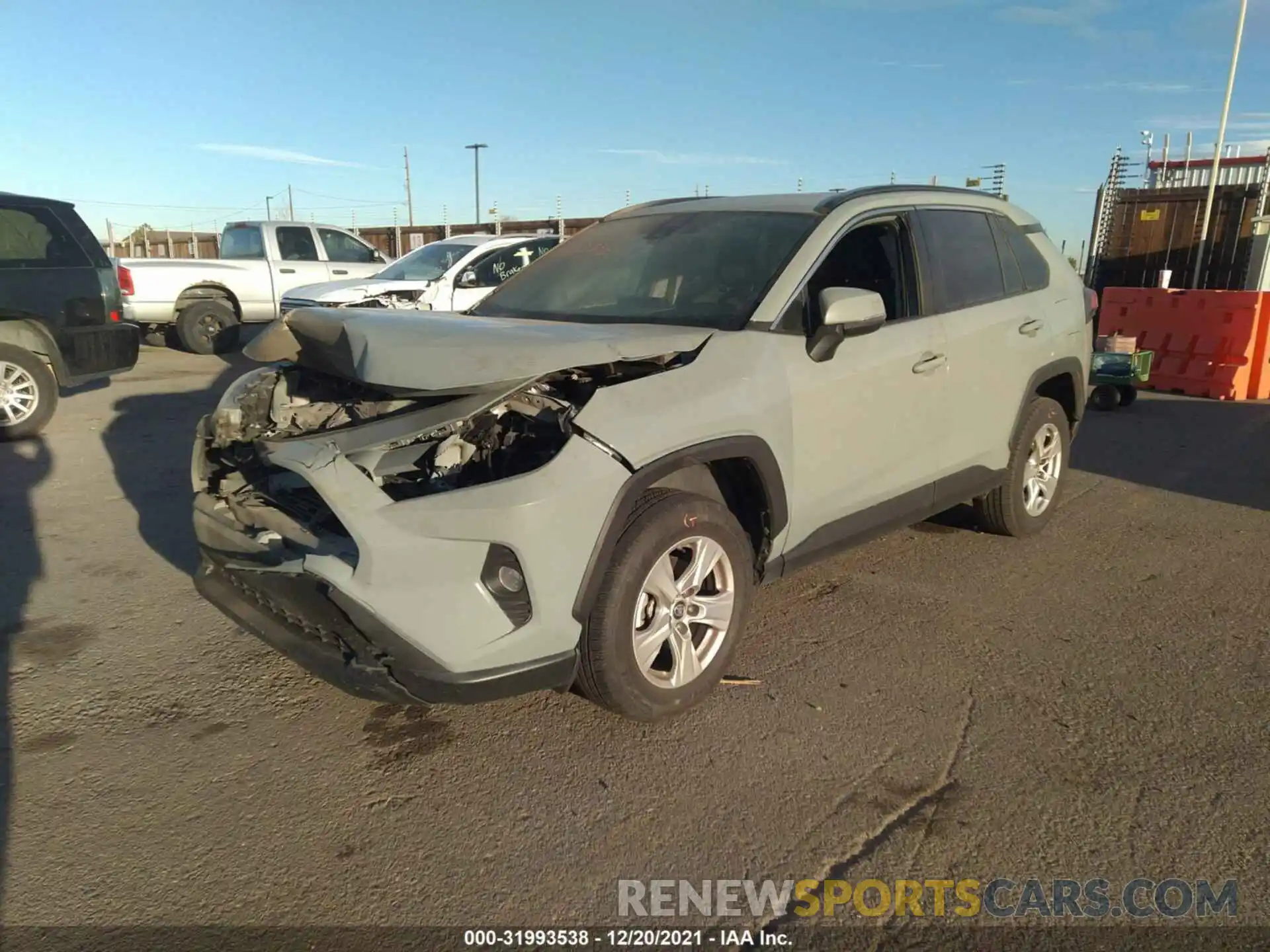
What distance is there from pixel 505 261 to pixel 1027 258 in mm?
7826

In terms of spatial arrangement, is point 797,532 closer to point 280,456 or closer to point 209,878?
point 280,456

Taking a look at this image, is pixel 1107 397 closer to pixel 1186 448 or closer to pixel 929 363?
pixel 1186 448

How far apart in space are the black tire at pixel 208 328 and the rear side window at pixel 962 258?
450 inches

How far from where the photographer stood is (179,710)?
3.31m

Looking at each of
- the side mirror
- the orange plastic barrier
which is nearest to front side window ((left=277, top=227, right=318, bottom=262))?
the orange plastic barrier

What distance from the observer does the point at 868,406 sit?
3771 millimetres

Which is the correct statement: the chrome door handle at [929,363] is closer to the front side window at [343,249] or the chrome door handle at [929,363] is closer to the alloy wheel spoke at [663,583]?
the alloy wheel spoke at [663,583]

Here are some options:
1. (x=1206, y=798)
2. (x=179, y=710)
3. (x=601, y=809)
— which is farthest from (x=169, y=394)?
(x=1206, y=798)

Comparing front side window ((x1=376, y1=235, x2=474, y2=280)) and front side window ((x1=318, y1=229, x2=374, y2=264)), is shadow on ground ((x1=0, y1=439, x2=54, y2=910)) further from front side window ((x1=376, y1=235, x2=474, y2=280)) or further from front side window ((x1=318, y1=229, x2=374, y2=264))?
front side window ((x1=318, y1=229, x2=374, y2=264))

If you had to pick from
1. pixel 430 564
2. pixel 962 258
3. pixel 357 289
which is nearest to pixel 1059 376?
pixel 962 258

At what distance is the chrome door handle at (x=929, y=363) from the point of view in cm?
400

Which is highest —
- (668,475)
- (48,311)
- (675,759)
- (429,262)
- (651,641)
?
(429,262)

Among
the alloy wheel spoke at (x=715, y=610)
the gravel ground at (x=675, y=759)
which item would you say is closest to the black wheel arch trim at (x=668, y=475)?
the alloy wheel spoke at (x=715, y=610)

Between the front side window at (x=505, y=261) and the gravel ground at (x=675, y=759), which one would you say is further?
the front side window at (x=505, y=261)
